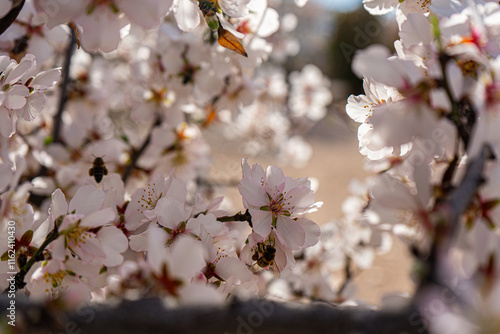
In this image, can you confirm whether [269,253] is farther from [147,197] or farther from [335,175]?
[335,175]

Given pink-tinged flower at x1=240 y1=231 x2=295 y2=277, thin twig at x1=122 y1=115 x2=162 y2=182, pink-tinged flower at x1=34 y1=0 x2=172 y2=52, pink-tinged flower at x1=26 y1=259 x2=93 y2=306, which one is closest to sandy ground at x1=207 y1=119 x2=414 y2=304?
thin twig at x1=122 y1=115 x2=162 y2=182

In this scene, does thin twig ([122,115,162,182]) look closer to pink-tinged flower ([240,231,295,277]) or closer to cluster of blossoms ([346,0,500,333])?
pink-tinged flower ([240,231,295,277])

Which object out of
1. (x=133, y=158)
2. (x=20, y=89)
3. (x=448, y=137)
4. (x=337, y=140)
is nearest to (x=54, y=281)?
(x=20, y=89)

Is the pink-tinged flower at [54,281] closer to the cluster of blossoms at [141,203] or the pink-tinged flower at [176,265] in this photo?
the cluster of blossoms at [141,203]

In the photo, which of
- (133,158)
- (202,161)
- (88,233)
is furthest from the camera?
(202,161)

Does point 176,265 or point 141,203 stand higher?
point 176,265

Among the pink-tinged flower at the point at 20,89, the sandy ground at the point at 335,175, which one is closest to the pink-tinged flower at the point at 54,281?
the pink-tinged flower at the point at 20,89

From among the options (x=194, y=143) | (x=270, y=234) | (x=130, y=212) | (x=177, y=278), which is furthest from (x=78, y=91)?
(x=177, y=278)
